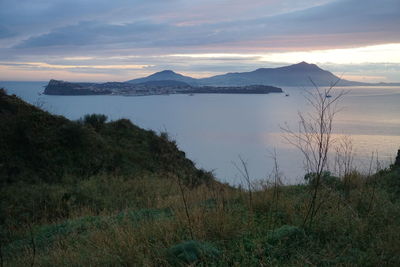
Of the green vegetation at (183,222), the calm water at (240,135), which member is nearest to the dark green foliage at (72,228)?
the green vegetation at (183,222)

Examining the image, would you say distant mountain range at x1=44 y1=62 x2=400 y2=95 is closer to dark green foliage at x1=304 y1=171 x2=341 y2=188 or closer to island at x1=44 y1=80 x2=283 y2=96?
island at x1=44 y1=80 x2=283 y2=96

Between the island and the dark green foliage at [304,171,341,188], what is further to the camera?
the island

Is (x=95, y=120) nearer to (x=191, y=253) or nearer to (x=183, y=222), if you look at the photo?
(x=183, y=222)

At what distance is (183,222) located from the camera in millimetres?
4094

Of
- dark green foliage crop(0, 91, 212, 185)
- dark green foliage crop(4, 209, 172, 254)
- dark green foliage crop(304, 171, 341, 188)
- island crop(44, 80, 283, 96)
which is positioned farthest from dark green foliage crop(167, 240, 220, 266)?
island crop(44, 80, 283, 96)

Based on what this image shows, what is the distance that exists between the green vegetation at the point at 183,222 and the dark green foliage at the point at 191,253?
1 centimetres

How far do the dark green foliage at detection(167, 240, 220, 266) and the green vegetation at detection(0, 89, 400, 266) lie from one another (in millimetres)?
10

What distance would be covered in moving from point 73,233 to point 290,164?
743 inches

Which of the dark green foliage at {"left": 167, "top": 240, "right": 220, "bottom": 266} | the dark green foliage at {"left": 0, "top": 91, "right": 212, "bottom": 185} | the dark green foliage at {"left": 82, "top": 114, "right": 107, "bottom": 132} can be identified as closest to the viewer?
the dark green foliage at {"left": 167, "top": 240, "right": 220, "bottom": 266}

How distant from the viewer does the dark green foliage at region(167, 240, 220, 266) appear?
3.20 m

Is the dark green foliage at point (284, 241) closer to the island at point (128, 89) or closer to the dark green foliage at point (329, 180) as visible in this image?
the dark green foliage at point (329, 180)

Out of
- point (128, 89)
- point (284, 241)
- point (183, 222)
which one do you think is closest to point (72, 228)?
point (183, 222)

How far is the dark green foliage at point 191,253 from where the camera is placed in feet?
10.5

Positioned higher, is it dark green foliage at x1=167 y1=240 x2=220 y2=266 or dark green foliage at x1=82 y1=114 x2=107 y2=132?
→ dark green foliage at x1=82 y1=114 x2=107 y2=132
